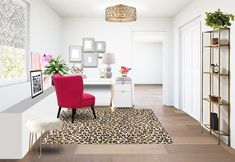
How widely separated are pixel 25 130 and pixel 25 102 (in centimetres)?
71

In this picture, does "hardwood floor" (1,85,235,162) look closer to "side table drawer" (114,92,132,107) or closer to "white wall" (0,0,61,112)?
"white wall" (0,0,61,112)

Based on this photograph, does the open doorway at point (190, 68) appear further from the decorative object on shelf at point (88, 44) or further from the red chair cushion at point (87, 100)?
the decorative object on shelf at point (88, 44)

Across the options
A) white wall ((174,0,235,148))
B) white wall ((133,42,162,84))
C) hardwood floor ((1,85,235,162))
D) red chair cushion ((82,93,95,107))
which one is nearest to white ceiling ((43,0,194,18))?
white wall ((174,0,235,148))

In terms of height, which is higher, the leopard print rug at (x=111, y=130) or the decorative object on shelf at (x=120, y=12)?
the decorative object on shelf at (x=120, y=12)

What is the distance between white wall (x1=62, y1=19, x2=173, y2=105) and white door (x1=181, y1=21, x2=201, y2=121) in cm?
85

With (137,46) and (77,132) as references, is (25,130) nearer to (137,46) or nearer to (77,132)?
(77,132)

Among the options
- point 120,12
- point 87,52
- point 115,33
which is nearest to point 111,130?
point 120,12

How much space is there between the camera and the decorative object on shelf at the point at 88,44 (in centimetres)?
838

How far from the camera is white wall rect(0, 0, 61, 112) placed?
421cm

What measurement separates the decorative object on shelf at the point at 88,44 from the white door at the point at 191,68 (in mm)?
2531

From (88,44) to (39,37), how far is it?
8.34 ft

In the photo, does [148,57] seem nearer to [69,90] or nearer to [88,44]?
[88,44]

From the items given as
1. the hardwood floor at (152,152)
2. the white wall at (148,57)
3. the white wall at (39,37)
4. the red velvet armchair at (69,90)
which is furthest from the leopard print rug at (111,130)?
the white wall at (148,57)

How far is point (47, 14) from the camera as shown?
665 cm
